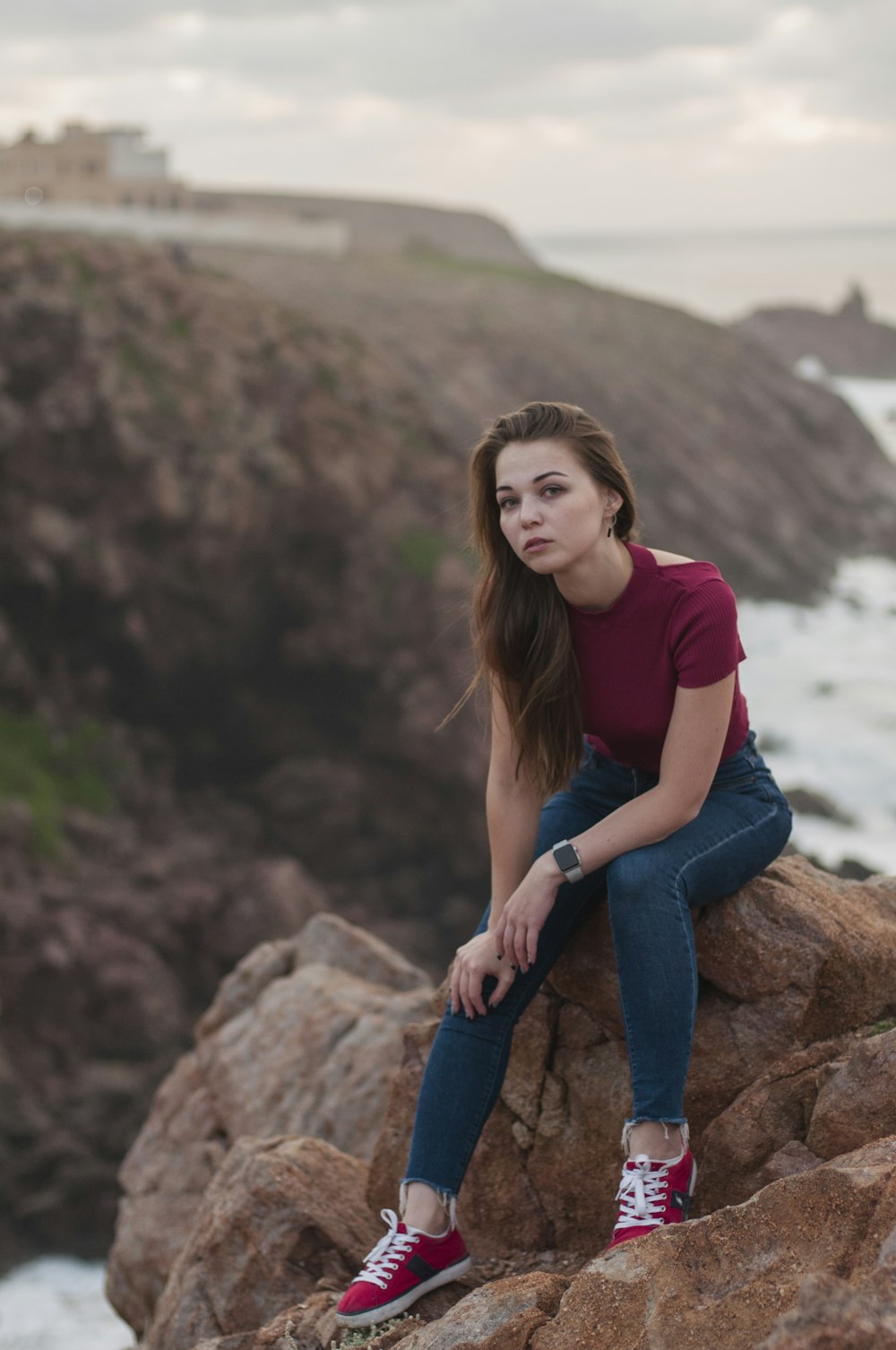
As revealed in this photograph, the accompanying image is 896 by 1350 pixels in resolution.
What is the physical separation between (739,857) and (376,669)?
18.8 m

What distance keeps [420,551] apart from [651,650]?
1957 cm

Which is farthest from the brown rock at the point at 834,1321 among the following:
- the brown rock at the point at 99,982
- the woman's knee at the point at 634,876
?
the brown rock at the point at 99,982

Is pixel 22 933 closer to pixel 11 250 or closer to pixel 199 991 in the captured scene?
pixel 199 991

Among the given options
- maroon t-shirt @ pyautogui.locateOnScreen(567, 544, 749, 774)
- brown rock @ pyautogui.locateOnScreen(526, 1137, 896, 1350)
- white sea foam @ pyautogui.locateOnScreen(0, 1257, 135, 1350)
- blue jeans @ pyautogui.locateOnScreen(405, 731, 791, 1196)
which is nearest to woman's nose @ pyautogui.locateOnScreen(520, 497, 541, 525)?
maroon t-shirt @ pyautogui.locateOnScreen(567, 544, 749, 774)

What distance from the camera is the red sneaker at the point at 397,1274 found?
448cm

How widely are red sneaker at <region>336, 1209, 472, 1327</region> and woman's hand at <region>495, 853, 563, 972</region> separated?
3.21 feet

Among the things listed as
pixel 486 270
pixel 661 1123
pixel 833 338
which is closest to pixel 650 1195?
pixel 661 1123

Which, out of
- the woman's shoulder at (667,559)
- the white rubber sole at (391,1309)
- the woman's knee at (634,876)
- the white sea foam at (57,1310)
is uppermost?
the woman's shoulder at (667,559)

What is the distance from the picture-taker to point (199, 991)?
61.6ft

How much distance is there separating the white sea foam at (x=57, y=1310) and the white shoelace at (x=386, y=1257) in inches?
380

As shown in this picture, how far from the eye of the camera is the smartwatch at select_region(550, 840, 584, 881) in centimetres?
464

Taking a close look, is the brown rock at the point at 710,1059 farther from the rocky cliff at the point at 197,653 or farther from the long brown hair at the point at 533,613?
the rocky cliff at the point at 197,653

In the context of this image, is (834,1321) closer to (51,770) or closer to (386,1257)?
(386,1257)

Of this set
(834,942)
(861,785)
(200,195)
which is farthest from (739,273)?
(834,942)
